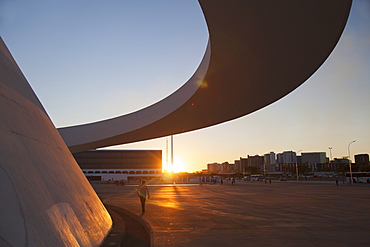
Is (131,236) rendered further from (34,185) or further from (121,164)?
(121,164)

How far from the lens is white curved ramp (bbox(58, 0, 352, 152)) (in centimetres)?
584

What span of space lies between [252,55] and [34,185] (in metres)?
6.65

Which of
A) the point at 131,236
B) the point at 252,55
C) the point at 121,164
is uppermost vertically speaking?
the point at 252,55

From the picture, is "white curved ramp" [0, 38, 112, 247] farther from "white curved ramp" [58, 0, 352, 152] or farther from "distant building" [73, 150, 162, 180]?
"distant building" [73, 150, 162, 180]

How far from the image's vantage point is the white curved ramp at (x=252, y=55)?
5836 mm

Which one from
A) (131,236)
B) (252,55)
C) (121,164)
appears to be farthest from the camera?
(121,164)

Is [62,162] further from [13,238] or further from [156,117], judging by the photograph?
[156,117]

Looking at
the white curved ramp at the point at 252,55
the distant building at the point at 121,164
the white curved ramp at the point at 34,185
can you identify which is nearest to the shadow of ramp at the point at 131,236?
the white curved ramp at the point at 34,185

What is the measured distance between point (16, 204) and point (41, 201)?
1.47 ft

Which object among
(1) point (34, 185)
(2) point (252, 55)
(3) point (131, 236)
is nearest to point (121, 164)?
(2) point (252, 55)

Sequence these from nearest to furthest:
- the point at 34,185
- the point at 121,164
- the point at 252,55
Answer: the point at 34,185 < the point at 252,55 < the point at 121,164

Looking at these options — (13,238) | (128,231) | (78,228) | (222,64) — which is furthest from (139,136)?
(13,238)

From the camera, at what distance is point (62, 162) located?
4285 millimetres

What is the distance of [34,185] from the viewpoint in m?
2.89
